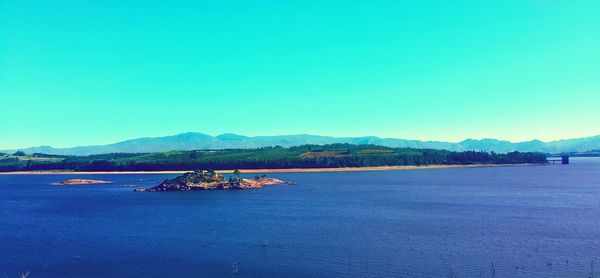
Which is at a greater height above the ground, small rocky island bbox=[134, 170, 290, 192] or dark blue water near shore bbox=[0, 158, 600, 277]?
small rocky island bbox=[134, 170, 290, 192]

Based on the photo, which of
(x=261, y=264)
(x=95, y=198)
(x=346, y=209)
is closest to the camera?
(x=261, y=264)

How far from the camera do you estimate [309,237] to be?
167 feet

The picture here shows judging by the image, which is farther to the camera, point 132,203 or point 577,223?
point 132,203

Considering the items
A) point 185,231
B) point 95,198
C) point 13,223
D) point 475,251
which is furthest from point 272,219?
point 95,198

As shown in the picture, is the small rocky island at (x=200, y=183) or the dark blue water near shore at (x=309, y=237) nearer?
the dark blue water near shore at (x=309, y=237)

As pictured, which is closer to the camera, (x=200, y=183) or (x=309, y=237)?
(x=309, y=237)

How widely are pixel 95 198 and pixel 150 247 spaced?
59788 mm

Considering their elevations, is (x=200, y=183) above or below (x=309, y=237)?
above

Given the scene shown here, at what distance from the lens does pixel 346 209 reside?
74.1 metres

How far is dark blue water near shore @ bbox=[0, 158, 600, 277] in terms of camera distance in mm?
38500

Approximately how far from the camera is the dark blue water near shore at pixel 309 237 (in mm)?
38500

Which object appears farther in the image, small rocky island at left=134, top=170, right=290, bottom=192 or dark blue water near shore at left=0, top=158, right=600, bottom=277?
small rocky island at left=134, top=170, right=290, bottom=192

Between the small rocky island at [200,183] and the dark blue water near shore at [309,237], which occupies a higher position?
the small rocky island at [200,183]

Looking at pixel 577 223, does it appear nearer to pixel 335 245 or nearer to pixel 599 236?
pixel 599 236
